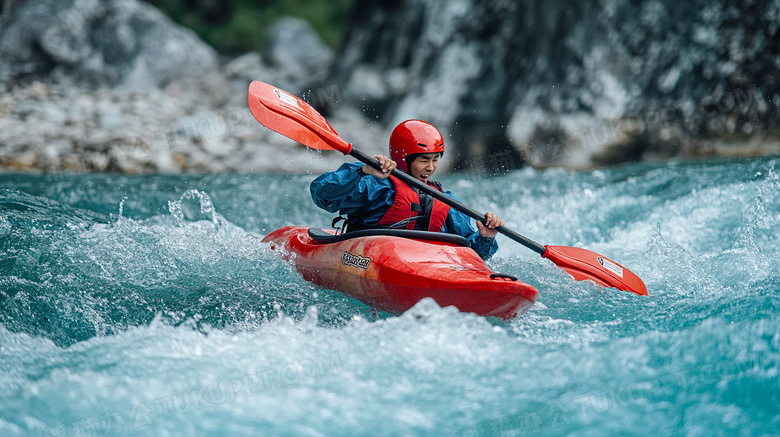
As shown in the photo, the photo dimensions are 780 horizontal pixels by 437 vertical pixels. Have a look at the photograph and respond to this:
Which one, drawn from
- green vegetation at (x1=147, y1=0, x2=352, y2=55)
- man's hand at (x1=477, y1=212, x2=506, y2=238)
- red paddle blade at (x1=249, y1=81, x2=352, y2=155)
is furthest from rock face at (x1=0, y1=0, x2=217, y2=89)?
man's hand at (x1=477, y1=212, x2=506, y2=238)

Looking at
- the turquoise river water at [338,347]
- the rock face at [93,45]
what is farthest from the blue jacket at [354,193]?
the rock face at [93,45]

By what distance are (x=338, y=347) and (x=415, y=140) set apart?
126 cm

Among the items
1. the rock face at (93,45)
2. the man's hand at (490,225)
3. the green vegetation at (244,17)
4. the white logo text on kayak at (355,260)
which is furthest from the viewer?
the green vegetation at (244,17)

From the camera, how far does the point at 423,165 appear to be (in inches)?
139

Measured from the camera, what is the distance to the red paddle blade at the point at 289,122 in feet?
11.7

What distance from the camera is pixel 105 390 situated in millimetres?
2426

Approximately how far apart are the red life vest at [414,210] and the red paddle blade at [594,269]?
0.69 m

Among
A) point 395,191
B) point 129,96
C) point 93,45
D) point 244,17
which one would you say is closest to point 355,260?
point 395,191

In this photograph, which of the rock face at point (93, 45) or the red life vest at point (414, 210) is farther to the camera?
the rock face at point (93, 45)

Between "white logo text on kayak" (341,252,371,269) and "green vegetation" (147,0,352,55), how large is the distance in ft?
39.2

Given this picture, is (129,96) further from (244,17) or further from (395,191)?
(395,191)

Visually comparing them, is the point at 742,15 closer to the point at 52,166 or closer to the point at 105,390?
the point at 105,390

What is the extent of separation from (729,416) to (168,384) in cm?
209

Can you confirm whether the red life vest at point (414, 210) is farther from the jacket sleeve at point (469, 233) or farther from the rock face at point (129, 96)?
the rock face at point (129, 96)
